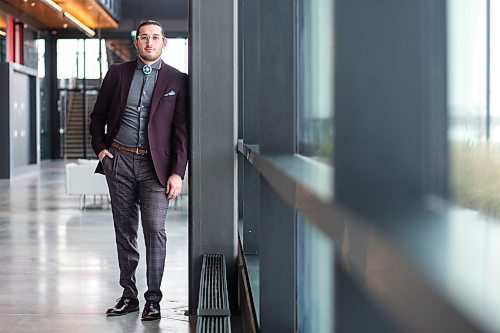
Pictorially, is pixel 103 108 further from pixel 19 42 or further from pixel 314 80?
pixel 19 42

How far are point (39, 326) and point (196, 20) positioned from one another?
1.95 metres

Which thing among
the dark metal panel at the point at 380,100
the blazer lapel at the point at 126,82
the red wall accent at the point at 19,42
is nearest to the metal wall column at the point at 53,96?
the red wall accent at the point at 19,42

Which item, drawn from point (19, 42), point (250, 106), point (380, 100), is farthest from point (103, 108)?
point (19, 42)

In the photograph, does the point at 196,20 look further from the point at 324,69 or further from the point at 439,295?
the point at 439,295

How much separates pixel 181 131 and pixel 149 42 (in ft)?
1.72

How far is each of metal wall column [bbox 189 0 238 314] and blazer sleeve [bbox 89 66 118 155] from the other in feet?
1.72

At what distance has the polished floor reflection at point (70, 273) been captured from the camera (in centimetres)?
517

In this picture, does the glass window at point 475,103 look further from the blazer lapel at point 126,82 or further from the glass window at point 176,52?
the glass window at point 176,52

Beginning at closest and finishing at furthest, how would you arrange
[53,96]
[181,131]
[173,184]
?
1. [173,184]
2. [181,131]
3. [53,96]

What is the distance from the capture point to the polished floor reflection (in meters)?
5.17

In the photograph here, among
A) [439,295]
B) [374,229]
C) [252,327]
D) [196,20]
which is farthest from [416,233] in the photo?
[196,20]

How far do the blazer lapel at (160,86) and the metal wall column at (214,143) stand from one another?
34 centimetres

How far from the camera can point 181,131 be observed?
206 inches

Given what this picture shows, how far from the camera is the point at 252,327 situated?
3.97m
